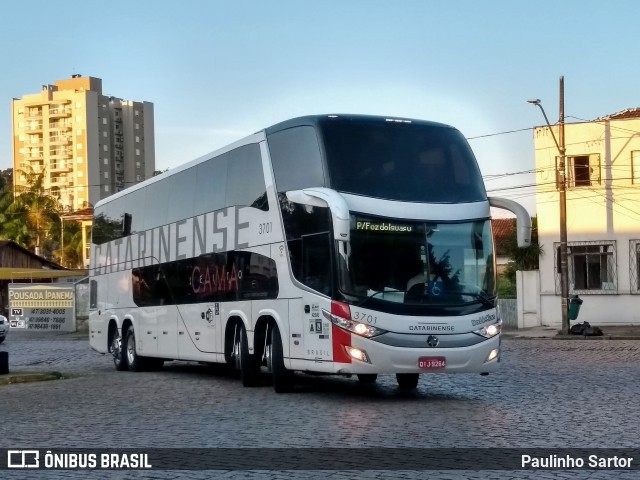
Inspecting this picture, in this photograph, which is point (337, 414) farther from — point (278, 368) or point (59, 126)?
point (59, 126)

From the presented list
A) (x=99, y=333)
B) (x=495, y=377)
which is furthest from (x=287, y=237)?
(x=99, y=333)

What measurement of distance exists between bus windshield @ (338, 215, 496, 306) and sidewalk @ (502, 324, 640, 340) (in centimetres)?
2104

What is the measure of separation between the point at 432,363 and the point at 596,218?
2775cm

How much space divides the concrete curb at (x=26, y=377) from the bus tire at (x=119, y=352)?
9.69ft

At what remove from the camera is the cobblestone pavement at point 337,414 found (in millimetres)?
11594

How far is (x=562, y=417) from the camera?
45.3 feet

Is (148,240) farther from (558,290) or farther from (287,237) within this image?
(558,290)

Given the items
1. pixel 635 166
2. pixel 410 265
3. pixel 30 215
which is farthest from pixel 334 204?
pixel 30 215

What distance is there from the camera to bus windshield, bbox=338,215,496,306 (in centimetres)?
1638

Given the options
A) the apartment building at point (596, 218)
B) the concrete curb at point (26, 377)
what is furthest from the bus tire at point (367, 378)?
the apartment building at point (596, 218)

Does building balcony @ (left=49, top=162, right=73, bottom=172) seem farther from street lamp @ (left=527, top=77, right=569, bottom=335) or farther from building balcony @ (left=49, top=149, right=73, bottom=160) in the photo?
street lamp @ (left=527, top=77, right=569, bottom=335)

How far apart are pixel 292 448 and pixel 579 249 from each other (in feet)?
108

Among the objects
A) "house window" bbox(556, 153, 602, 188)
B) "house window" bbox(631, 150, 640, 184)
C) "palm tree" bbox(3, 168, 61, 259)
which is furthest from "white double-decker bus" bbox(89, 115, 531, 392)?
"palm tree" bbox(3, 168, 61, 259)

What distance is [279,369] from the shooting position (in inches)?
722
